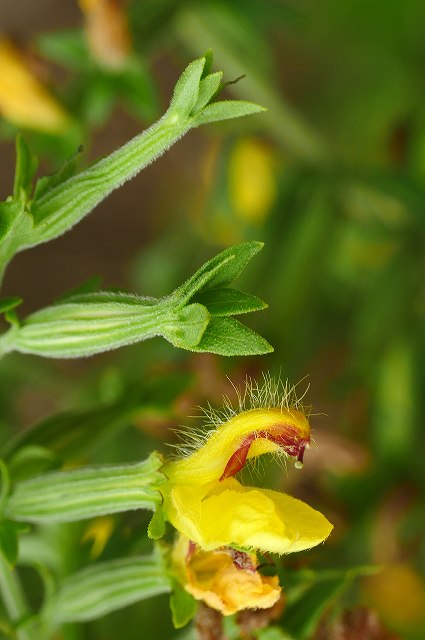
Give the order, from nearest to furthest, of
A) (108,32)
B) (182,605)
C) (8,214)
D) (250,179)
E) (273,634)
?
(8,214), (182,605), (273,634), (108,32), (250,179)

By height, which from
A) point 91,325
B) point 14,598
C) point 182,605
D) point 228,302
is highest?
point 228,302

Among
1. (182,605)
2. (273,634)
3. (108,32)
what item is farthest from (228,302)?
(108,32)

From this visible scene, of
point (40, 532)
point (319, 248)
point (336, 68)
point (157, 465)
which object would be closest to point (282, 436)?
point (157, 465)

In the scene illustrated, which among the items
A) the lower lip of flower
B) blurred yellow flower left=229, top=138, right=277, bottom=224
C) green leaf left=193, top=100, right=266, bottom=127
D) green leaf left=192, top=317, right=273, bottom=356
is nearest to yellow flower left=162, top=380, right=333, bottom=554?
the lower lip of flower

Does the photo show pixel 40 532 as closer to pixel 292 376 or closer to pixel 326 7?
pixel 292 376

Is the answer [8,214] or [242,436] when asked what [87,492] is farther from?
[8,214]

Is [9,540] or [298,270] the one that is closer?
[9,540]
